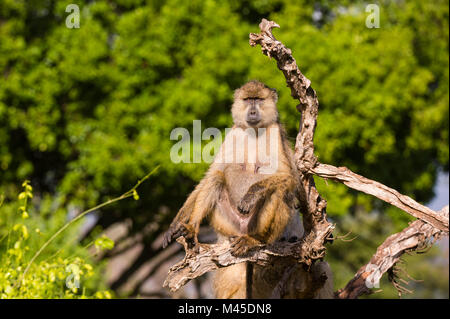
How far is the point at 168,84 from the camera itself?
11.5 m

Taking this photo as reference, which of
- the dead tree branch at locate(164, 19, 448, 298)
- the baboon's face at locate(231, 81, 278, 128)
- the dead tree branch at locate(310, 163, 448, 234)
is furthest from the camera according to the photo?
the baboon's face at locate(231, 81, 278, 128)

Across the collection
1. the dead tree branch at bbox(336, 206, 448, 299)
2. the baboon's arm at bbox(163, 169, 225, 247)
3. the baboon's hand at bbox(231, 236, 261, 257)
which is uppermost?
the baboon's arm at bbox(163, 169, 225, 247)

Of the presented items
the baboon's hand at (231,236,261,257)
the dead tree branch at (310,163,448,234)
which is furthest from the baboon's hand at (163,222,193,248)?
the dead tree branch at (310,163,448,234)

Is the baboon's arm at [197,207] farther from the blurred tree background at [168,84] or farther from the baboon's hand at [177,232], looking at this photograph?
the blurred tree background at [168,84]

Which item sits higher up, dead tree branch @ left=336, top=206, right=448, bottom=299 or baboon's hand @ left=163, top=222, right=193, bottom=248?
baboon's hand @ left=163, top=222, right=193, bottom=248

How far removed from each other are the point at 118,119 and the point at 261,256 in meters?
6.96

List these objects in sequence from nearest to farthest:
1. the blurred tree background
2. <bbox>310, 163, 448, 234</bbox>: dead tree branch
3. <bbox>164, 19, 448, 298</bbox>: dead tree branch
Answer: <bbox>164, 19, 448, 298</bbox>: dead tree branch
<bbox>310, 163, 448, 234</bbox>: dead tree branch
the blurred tree background

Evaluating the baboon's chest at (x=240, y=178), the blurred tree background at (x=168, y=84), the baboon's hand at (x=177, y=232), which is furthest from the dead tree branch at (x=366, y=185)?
the blurred tree background at (x=168, y=84)

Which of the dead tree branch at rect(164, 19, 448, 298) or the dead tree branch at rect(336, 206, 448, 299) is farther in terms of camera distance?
the dead tree branch at rect(336, 206, 448, 299)

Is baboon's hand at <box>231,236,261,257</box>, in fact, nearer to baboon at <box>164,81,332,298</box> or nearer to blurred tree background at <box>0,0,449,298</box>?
baboon at <box>164,81,332,298</box>

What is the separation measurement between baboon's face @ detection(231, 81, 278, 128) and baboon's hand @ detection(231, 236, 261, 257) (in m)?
1.26

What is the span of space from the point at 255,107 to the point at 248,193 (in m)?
1.09

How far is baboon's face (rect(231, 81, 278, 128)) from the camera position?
5848mm
